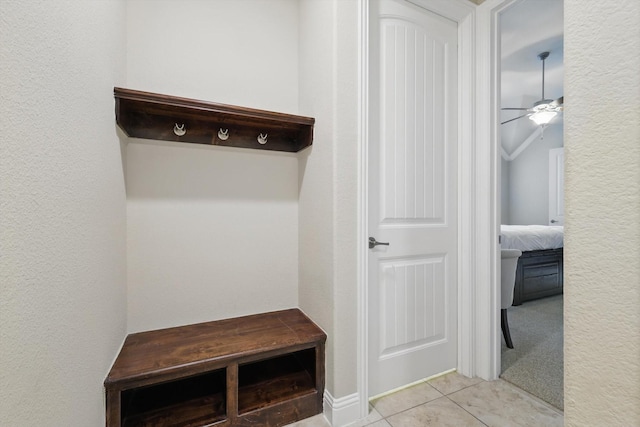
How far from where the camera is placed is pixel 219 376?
156 cm

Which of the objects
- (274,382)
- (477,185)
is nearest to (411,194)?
(477,185)

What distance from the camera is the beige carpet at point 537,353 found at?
5.33ft

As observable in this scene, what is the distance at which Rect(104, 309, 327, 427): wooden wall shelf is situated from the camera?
1173mm

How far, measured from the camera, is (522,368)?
1.82 meters

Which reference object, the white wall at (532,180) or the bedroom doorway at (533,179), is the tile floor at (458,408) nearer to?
the bedroom doorway at (533,179)

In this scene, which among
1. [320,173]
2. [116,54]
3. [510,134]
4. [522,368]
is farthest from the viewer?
[510,134]

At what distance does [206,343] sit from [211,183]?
92 centimetres

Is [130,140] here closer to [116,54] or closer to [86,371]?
[116,54]

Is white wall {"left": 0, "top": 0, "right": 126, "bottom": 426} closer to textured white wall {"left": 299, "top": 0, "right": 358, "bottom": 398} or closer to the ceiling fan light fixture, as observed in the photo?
textured white wall {"left": 299, "top": 0, "right": 358, "bottom": 398}

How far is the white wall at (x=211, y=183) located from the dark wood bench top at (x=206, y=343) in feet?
0.36

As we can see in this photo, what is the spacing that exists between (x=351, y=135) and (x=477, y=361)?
1.68 metres

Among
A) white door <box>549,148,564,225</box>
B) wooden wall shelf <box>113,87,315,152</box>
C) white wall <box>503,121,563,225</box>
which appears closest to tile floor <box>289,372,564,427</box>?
wooden wall shelf <box>113,87,315,152</box>

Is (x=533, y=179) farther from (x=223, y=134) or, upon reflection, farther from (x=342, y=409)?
(x=223, y=134)

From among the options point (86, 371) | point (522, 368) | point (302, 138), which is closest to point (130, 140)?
point (302, 138)
